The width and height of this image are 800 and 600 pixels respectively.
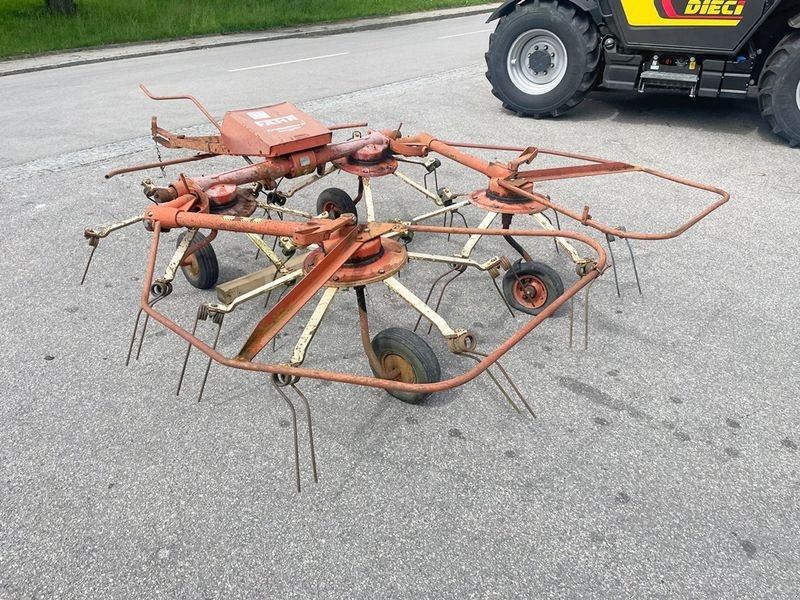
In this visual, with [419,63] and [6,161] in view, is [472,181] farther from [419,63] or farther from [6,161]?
[419,63]

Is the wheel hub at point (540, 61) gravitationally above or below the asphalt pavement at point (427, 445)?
above

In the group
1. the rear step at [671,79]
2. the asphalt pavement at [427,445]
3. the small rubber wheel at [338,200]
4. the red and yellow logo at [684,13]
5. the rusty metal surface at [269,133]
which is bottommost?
the asphalt pavement at [427,445]

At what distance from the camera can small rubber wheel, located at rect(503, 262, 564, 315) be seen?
3.01m

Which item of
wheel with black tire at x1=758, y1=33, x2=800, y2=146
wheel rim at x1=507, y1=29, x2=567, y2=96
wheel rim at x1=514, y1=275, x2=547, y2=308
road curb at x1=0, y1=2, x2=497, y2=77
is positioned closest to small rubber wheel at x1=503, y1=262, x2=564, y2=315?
wheel rim at x1=514, y1=275, x2=547, y2=308

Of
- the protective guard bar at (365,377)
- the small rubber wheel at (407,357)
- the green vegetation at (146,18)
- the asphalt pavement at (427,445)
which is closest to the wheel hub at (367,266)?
the protective guard bar at (365,377)

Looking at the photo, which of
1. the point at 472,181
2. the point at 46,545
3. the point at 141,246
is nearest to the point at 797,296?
the point at 472,181

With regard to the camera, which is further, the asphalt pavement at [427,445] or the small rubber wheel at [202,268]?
the small rubber wheel at [202,268]

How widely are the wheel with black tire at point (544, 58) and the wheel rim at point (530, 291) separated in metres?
3.54

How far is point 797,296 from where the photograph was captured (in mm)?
3229

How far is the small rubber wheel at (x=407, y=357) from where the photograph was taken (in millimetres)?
2285

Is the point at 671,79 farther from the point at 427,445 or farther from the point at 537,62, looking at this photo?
the point at 427,445

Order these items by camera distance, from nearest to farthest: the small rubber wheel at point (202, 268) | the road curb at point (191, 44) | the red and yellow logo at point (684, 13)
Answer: the small rubber wheel at point (202, 268), the red and yellow logo at point (684, 13), the road curb at point (191, 44)

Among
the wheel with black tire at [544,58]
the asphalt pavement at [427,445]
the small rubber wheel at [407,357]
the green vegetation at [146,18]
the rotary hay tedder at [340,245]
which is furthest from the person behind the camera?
the green vegetation at [146,18]

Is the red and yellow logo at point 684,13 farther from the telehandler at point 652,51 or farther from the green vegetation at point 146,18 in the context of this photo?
the green vegetation at point 146,18
